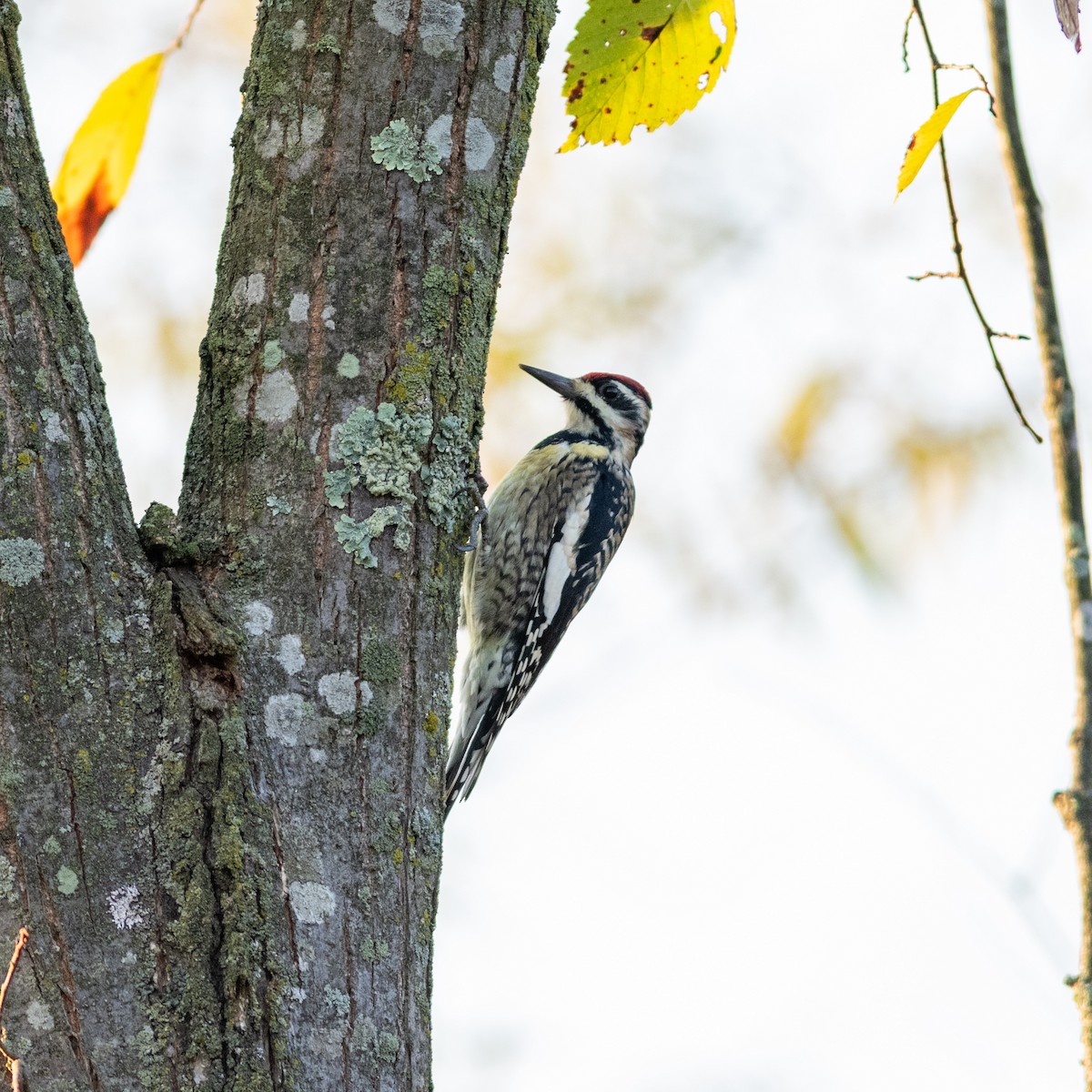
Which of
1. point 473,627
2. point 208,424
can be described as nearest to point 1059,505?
point 208,424

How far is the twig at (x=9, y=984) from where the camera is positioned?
5.52 ft

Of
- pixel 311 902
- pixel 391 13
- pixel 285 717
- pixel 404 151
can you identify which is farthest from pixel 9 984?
pixel 391 13

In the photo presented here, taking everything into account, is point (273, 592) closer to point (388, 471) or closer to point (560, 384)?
point (388, 471)

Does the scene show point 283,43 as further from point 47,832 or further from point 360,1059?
point 360,1059

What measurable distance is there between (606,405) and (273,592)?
10.7 feet

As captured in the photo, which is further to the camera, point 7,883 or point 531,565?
point 531,565

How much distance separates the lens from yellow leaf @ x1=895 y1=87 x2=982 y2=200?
2.07m

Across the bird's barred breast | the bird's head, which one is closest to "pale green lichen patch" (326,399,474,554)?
the bird's barred breast

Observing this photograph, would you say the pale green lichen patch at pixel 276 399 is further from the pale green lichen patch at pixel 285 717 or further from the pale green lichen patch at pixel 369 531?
the pale green lichen patch at pixel 285 717

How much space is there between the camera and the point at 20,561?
1.86 metres

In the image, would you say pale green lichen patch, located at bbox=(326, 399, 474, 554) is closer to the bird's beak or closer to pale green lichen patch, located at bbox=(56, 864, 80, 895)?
pale green lichen patch, located at bbox=(56, 864, 80, 895)

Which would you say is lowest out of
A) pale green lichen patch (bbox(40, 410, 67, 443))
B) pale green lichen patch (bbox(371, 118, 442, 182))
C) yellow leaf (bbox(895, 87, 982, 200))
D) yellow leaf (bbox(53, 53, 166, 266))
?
pale green lichen patch (bbox(40, 410, 67, 443))

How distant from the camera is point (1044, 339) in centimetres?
260

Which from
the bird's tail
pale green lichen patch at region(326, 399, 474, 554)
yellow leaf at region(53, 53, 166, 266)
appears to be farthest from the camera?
the bird's tail
